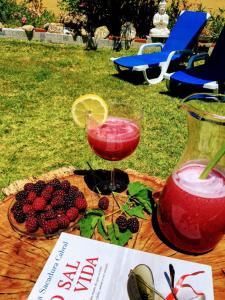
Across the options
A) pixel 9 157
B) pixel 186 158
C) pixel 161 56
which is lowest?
pixel 9 157

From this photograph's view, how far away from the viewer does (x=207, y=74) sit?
6.88 meters

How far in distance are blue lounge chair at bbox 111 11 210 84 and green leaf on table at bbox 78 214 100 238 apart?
20.1 ft

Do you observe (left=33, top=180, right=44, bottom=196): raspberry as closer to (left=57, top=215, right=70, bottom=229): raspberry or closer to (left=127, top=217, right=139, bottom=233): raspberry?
(left=57, top=215, right=70, bottom=229): raspberry

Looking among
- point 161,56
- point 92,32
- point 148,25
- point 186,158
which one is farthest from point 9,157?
point 148,25

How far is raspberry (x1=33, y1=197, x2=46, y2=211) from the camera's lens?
1.67 metres

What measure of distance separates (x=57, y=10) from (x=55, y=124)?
A: 9.16 m

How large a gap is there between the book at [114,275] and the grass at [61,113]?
888 millimetres

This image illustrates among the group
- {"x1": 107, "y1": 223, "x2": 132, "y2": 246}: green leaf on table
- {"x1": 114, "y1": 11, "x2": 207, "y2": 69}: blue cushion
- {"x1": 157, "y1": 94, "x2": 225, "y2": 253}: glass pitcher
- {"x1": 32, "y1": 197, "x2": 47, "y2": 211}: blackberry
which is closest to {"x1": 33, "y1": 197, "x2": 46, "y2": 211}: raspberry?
{"x1": 32, "y1": 197, "x2": 47, "y2": 211}: blackberry

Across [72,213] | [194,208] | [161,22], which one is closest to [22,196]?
[72,213]

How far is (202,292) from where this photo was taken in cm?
134

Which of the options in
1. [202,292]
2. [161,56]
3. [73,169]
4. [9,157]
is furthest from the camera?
[161,56]

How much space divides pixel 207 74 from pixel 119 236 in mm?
5912

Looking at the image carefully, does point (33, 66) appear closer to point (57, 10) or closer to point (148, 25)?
point (148, 25)

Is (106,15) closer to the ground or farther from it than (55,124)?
farther from it
